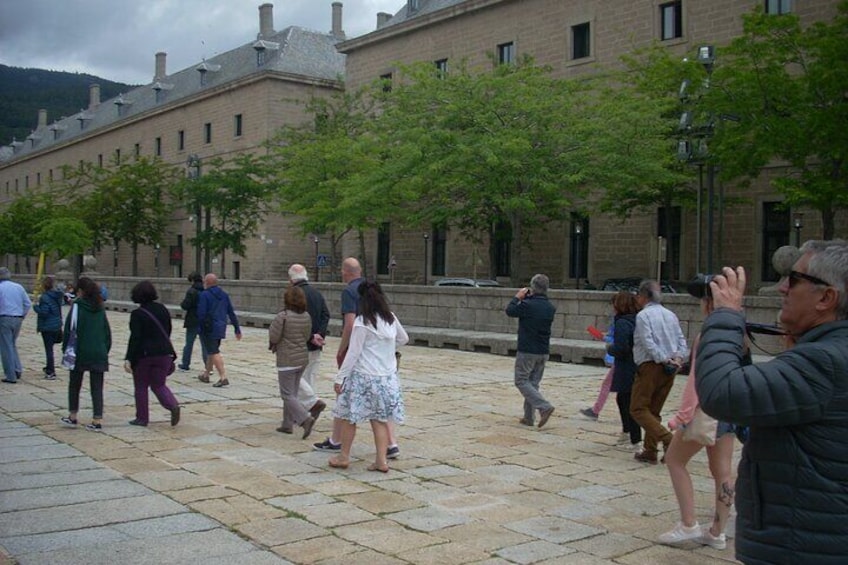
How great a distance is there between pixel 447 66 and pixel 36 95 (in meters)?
101

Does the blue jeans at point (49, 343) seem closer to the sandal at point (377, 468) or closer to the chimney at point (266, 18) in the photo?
the sandal at point (377, 468)

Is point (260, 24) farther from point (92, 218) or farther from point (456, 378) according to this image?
point (456, 378)

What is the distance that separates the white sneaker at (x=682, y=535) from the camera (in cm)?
551

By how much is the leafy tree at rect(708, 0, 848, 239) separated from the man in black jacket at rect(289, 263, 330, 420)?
1564 cm

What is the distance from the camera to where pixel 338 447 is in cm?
838

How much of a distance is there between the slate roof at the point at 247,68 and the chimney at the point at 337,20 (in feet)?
5.56

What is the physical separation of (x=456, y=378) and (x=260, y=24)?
169 ft

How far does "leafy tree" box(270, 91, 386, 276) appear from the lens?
104 ft

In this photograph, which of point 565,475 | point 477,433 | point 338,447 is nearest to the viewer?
point 565,475

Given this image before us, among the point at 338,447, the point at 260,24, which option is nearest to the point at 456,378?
the point at 338,447

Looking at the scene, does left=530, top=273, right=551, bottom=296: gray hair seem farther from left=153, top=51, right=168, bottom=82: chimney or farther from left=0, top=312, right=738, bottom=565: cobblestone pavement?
left=153, top=51, right=168, bottom=82: chimney

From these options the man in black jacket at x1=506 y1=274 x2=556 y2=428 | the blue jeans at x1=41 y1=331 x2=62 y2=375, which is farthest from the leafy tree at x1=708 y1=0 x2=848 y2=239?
the blue jeans at x1=41 y1=331 x2=62 y2=375

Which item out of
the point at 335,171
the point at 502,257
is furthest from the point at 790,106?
the point at 335,171

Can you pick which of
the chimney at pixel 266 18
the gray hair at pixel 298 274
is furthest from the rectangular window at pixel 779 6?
the chimney at pixel 266 18
